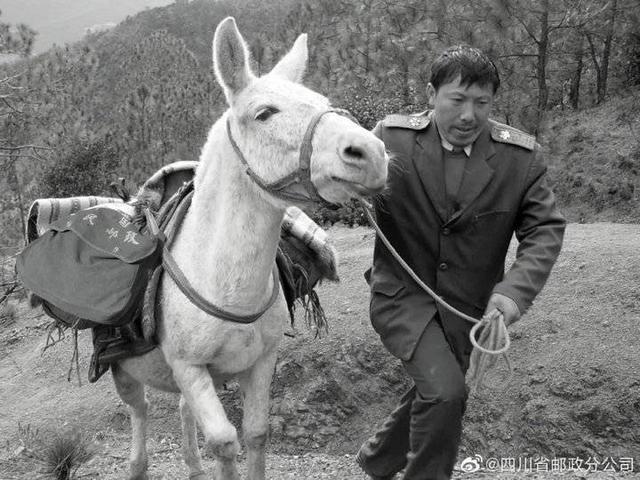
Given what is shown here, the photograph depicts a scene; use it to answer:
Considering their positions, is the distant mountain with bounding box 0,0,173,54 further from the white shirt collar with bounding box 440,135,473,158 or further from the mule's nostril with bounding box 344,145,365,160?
the mule's nostril with bounding box 344,145,365,160

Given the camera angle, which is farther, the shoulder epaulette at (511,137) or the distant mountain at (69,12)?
the distant mountain at (69,12)

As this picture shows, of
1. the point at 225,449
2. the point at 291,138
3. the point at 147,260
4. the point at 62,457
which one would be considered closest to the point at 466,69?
the point at 291,138

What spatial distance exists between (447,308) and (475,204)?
45cm

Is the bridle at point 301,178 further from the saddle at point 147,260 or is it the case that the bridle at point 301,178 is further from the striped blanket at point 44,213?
the striped blanket at point 44,213

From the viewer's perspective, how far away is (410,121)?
2988 mm

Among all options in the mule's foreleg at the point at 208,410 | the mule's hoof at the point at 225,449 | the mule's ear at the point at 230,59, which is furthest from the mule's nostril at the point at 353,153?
the mule's hoof at the point at 225,449

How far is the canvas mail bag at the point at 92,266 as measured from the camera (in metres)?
2.78

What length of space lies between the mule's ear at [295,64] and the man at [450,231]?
48 centimetres

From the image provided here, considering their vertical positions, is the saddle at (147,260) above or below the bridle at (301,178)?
below

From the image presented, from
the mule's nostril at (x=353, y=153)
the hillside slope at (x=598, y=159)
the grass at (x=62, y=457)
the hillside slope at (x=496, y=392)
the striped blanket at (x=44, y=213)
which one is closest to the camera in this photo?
the mule's nostril at (x=353, y=153)

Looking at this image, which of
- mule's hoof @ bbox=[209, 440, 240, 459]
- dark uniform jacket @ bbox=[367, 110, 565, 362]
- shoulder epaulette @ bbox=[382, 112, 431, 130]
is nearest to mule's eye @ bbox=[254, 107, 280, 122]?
dark uniform jacket @ bbox=[367, 110, 565, 362]

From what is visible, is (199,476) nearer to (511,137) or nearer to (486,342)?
(486,342)

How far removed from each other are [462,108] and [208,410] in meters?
1.58

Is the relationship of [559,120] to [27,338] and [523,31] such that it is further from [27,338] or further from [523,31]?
[27,338]
